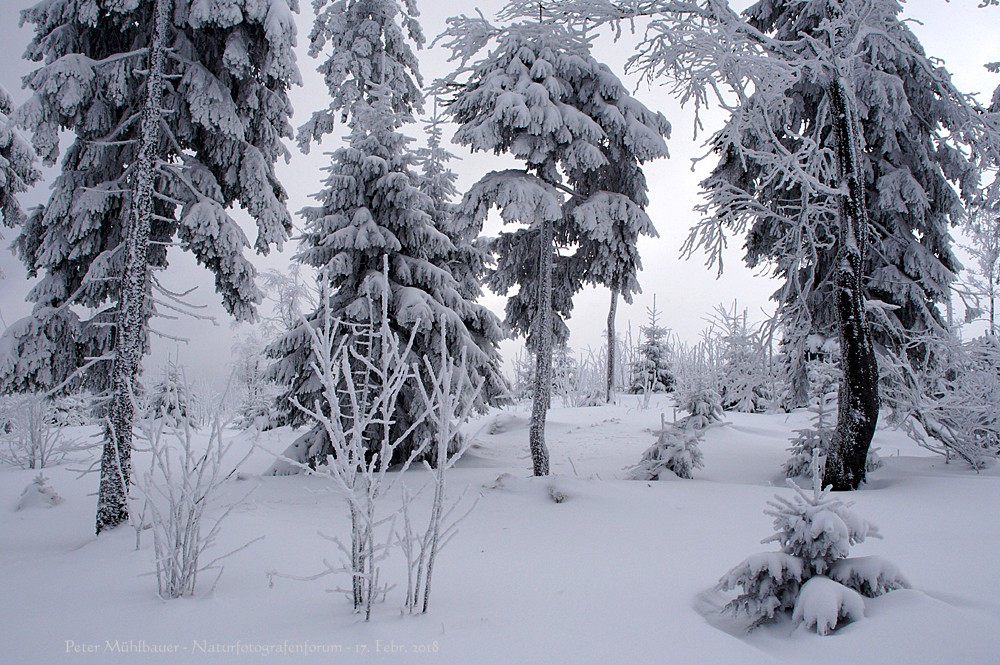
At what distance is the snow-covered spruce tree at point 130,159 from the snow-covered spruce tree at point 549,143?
3.12 metres

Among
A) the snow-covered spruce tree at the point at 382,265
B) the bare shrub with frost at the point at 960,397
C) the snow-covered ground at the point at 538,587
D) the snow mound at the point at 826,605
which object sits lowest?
the snow-covered ground at the point at 538,587

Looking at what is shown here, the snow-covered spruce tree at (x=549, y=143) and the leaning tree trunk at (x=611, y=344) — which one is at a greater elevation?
the snow-covered spruce tree at (x=549, y=143)

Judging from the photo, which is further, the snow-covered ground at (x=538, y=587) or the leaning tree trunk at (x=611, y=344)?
the leaning tree trunk at (x=611, y=344)

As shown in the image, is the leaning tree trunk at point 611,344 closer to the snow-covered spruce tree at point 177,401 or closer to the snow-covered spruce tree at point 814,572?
the snow-covered spruce tree at point 177,401

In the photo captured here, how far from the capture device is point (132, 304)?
612 cm

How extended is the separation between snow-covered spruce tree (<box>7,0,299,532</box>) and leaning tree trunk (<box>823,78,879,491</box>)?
25.0ft

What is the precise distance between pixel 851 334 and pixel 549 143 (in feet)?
17.1

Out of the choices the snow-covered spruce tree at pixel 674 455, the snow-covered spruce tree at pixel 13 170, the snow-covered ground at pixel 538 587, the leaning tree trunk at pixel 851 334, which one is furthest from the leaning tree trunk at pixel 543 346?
the snow-covered spruce tree at pixel 13 170

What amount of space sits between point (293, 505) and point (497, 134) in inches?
259

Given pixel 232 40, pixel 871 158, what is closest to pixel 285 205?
pixel 232 40

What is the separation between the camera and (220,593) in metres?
3.71

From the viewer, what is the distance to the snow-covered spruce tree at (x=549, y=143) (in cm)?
804

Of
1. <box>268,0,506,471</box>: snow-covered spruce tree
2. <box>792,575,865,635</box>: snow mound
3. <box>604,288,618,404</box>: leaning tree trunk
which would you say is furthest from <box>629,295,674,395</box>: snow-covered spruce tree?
<box>792,575,865,635</box>: snow mound

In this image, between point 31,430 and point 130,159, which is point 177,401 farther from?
point 31,430
